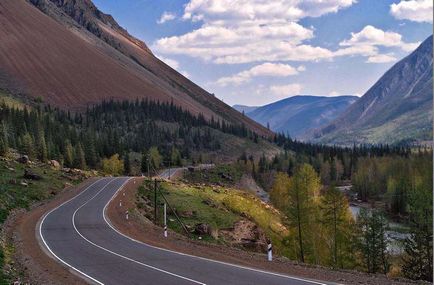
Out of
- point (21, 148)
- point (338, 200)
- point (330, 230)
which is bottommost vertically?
point (330, 230)

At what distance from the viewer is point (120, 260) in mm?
32250

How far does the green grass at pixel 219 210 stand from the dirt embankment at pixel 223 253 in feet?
21.2

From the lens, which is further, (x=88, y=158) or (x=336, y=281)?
(x=88, y=158)

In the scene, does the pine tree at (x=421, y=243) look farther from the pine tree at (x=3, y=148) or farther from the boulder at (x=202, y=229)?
the pine tree at (x=3, y=148)

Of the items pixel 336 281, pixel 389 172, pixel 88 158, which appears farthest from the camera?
pixel 389 172

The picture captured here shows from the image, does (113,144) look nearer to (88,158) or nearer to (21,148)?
(88,158)

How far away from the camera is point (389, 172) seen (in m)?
160

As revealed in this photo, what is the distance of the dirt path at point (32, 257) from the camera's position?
27.8 meters

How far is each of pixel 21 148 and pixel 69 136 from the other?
1420 inches

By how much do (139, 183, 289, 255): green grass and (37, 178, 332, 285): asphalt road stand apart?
41.9 feet

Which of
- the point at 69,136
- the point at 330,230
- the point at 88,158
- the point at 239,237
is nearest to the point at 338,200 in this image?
the point at 330,230

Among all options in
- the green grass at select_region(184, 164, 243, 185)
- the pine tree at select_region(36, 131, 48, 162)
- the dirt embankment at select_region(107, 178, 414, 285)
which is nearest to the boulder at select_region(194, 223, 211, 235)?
the dirt embankment at select_region(107, 178, 414, 285)

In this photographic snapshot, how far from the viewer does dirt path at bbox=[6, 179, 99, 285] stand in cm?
2775

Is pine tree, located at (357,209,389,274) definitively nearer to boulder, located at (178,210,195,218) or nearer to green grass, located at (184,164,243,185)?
boulder, located at (178,210,195,218)
